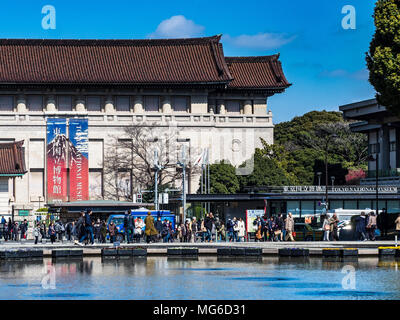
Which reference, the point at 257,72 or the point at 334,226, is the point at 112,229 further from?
the point at 257,72

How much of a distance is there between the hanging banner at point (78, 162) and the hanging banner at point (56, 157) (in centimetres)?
61

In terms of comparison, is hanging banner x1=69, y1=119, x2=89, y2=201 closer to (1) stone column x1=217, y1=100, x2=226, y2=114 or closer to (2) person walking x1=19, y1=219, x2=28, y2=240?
(1) stone column x1=217, y1=100, x2=226, y2=114

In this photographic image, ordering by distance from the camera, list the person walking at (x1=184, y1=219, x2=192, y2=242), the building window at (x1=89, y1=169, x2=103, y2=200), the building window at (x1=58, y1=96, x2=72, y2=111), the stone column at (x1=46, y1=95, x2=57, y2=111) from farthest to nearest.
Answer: the building window at (x1=58, y1=96, x2=72, y2=111)
the stone column at (x1=46, y1=95, x2=57, y2=111)
the building window at (x1=89, y1=169, x2=103, y2=200)
the person walking at (x1=184, y1=219, x2=192, y2=242)

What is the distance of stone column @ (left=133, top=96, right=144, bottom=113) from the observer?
290ft

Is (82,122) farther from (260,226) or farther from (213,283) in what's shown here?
(213,283)

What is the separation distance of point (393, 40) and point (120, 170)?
4309cm

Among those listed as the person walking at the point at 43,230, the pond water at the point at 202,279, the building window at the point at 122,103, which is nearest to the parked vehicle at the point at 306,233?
the person walking at the point at 43,230

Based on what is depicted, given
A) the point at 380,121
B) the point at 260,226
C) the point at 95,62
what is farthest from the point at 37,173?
the point at 260,226

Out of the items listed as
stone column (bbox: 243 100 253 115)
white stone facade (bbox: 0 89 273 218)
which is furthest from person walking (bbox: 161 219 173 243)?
stone column (bbox: 243 100 253 115)

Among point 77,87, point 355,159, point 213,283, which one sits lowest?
point 213,283

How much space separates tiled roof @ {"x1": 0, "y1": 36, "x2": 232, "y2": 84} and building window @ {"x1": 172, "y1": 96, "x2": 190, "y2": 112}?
2.40 m

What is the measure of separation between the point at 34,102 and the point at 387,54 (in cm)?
4944

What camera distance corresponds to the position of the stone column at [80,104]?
8756 cm
